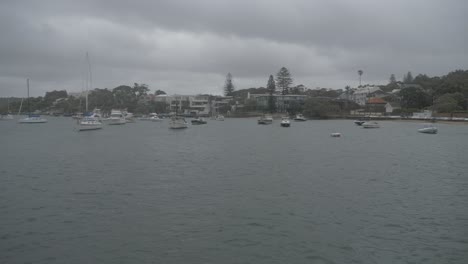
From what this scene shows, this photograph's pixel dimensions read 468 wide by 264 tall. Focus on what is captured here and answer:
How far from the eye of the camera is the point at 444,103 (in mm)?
106750

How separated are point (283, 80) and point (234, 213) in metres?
139

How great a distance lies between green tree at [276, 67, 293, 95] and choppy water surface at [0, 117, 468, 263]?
123342 mm

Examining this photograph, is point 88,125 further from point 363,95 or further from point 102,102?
point 363,95

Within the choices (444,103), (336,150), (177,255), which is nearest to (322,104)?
(444,103)

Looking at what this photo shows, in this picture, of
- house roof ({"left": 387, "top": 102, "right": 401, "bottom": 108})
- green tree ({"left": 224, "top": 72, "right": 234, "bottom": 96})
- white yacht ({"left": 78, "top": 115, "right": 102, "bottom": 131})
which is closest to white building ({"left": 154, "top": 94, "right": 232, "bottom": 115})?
green tree ({"left": 224, "top": 72, "right": 234, "bottom": 96})

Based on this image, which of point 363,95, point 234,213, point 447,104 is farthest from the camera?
point 363,95

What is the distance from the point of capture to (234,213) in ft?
54.3

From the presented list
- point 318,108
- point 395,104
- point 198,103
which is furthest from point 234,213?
point 198,103

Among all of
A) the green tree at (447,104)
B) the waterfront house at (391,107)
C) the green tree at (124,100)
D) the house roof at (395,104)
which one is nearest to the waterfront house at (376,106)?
the waterfront house at (391,107)

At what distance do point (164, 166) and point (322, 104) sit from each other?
377 ft

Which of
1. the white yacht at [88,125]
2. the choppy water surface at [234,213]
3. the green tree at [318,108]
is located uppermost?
the green tree at [318,108]

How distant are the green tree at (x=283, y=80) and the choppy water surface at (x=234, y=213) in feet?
405

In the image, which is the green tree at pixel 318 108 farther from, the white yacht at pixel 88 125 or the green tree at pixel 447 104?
the white yacht at pixel 88 125

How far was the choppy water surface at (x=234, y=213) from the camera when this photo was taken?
12.5m
